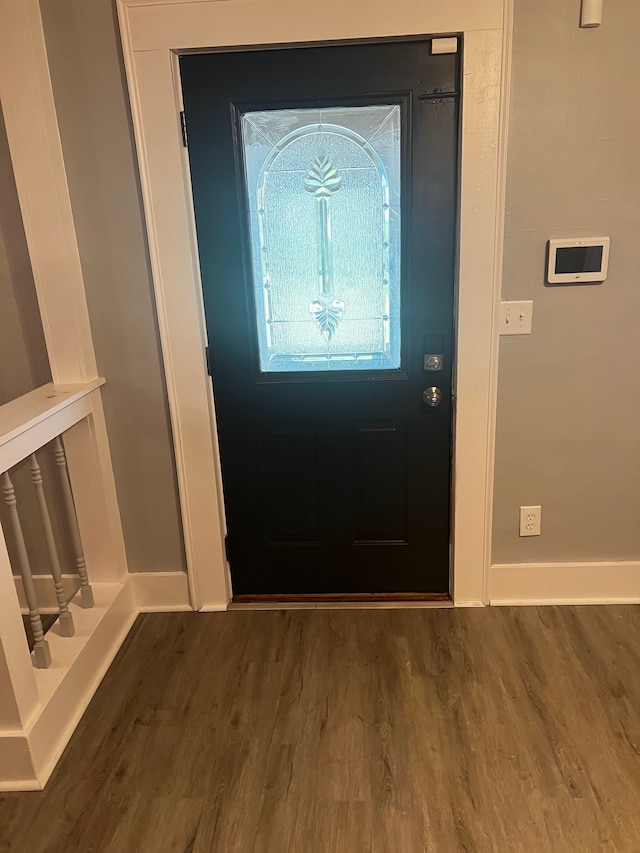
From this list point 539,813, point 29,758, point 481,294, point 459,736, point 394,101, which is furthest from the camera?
point 481,294

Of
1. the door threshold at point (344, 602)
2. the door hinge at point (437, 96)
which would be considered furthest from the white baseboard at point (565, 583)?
the door hinge at point (437, 96)

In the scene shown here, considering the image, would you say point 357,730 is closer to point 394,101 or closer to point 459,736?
point 459,736

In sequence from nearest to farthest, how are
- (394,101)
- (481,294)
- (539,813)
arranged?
(539,813) < (394,101) < (481,294)

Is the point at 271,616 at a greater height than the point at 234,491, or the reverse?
the point at 234,491

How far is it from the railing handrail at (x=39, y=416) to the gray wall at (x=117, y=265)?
0.58 ft

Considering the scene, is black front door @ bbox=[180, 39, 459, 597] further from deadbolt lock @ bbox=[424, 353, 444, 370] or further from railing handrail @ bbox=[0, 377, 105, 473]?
railing handrail @ bbox=[0, 377, 105, 473]

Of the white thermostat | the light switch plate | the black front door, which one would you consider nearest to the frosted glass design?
the black front door

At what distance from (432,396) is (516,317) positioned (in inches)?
15.5

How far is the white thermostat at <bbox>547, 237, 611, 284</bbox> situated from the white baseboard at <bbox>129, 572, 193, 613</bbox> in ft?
5.84

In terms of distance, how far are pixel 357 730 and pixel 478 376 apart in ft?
4.01

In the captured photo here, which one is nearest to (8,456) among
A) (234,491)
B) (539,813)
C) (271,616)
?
(234,491)

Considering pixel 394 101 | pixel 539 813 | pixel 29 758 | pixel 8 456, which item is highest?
pixel 394 101

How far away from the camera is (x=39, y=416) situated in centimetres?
182

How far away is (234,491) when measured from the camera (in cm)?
240
